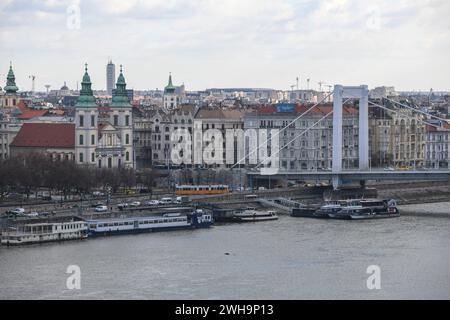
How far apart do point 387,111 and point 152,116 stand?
6.75 m

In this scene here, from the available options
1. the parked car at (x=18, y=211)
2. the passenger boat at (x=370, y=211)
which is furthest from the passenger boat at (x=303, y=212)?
the parked car at (x=18, y=211)

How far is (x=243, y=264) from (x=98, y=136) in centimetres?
1572

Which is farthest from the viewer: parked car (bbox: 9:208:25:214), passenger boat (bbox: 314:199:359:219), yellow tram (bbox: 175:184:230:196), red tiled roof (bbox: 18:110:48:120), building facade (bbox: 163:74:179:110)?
building facade (bbox: 163:74:179:110)

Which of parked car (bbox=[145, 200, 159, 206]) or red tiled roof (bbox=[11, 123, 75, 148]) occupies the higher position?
red tiled roof (bbox=[11, 123, 75, 148])

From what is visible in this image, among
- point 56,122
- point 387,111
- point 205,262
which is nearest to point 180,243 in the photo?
point 205,262

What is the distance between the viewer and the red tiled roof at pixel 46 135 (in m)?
38.2

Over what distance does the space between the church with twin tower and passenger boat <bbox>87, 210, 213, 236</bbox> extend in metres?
8.51

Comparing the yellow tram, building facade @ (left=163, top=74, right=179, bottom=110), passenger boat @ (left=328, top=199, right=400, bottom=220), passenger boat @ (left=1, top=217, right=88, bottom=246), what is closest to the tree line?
the yellow tram

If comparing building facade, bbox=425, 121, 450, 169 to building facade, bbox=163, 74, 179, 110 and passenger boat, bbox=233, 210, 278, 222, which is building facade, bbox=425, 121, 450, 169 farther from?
building facade, bbox=163, 74, 179, 110

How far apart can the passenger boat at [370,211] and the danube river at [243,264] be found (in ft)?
8.08

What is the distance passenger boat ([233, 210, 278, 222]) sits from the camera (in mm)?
30453
